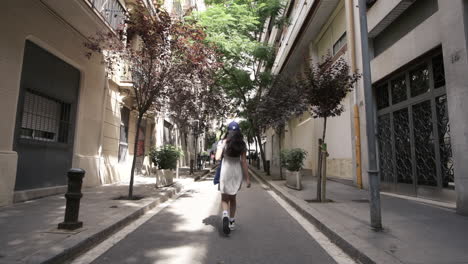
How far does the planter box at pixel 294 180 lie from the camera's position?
10781 millimetres

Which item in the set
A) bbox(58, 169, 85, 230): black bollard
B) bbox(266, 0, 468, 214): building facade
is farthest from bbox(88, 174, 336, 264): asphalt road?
bbox(266, 0, 468, 214): building facade

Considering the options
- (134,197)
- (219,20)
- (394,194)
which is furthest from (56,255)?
(219,20)

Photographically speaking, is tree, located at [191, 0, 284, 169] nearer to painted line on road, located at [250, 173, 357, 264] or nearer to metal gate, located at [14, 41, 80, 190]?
metal gate, located at [14, 41, 80, 190]

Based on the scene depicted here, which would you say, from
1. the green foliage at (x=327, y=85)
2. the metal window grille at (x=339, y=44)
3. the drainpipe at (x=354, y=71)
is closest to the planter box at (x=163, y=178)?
the green foliage at (x=327, y=85)

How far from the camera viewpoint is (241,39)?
16.4m

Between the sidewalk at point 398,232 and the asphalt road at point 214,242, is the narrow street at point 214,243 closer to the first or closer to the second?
the asphalt road at point 214,242

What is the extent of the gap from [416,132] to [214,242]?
6.66m

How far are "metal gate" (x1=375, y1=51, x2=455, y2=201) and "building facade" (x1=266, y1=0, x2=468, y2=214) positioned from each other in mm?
23

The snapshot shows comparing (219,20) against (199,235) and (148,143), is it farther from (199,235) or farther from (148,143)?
(199,235)

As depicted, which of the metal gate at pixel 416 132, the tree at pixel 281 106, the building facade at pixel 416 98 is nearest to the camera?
the building facade at pixel 416 98

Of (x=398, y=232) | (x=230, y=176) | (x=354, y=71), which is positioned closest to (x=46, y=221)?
(x=230, y=176)

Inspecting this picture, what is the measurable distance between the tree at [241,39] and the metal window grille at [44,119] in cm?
831

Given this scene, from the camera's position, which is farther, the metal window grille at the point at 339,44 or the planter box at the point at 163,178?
the metal window grille at the point at 339,44

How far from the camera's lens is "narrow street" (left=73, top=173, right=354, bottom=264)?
12.2ft
